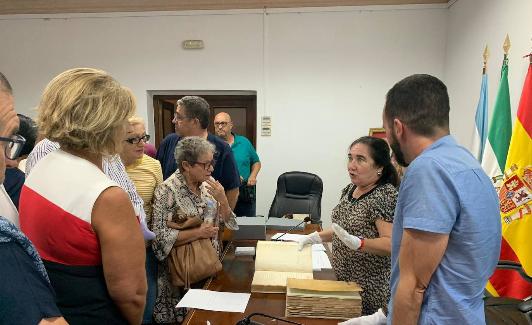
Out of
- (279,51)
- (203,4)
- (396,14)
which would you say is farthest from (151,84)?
(396,14)

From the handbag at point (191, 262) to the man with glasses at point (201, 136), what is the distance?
70 centimetres

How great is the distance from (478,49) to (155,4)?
3.39m

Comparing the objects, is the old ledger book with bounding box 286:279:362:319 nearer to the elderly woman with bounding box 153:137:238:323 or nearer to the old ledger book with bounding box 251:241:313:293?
the old ledger book with bounding box 251:241:313:293

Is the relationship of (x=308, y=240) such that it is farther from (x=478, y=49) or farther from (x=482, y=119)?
(x=478, y=49)

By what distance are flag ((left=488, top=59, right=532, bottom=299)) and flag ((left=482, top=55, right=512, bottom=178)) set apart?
0.59 ft

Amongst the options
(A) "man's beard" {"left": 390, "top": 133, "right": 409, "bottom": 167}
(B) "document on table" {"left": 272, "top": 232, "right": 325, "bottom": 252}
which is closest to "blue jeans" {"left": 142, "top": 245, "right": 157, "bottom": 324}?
(B) "document on table" {"left": 272, "top": 232, "right": 325, "bottom": 252}

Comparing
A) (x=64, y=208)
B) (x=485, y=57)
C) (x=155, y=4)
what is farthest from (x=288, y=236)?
(x=155, y=4)

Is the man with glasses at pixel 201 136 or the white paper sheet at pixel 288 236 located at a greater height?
the man with glasses at pixel 201 136

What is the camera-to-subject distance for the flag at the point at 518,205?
6.75 feet

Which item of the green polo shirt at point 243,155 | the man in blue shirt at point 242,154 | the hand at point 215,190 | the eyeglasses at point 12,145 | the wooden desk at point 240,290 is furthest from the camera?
the green polo shirt at point 243,155

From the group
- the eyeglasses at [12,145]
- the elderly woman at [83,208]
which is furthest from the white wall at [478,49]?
the eyeglasses at [12,145]

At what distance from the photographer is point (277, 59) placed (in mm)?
3896

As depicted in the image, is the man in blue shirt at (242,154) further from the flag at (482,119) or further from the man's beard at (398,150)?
the man's beard at (398,150)

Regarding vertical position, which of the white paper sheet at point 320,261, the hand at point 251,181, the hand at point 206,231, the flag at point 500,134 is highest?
the flag at point 500,134
